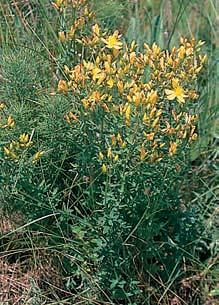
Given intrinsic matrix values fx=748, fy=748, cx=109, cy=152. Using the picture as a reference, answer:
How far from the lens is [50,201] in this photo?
90.4 inches

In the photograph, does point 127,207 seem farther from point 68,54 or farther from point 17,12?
point 17,12

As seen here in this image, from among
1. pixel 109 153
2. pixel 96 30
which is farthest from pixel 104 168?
pixel 96 30

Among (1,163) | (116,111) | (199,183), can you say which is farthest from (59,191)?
(199,183)

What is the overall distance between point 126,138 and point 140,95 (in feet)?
0.48

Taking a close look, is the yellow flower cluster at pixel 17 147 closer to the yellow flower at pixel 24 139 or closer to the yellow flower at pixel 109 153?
the yellow flower at pixel 24 139

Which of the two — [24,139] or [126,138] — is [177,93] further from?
[24,139]

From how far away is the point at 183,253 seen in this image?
254 centimetres

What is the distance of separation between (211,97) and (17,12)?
86cm

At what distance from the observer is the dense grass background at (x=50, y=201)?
2357mm

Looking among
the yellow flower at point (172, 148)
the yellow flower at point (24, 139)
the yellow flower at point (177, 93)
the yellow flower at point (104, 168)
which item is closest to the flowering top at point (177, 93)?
the yellow flower at point (177, 93)

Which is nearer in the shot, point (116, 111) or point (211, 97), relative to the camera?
point (116, 111)

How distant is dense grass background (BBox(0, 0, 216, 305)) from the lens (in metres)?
2.36

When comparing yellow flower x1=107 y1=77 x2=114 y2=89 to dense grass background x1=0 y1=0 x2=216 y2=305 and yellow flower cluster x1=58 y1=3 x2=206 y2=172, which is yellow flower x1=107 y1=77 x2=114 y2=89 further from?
dense grass background x1=0 y1=0 x2=216 y2=305

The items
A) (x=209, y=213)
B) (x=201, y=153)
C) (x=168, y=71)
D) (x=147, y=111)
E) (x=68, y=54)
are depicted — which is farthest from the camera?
(x=201, y=153)
